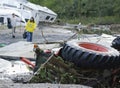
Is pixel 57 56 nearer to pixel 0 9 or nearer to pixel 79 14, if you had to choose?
pixel 0 9

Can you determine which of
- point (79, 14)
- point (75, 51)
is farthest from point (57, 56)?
point (79, 14)

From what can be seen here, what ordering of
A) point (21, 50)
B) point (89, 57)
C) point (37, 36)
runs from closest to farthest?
point (89, 57) → point (21, 50) → point (37, 36)

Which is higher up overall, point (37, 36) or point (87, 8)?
point (37, 36)

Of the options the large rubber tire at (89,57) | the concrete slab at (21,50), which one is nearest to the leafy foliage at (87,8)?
the concrete slab at (21,50)

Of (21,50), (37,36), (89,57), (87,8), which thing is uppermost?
(89,57)

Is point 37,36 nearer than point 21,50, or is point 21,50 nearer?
Result: point 21,50

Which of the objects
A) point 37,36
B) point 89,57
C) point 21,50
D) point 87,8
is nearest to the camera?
point 89,57

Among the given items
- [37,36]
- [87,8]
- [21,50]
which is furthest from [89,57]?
[87,8]

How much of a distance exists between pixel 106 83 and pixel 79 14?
6362 cm

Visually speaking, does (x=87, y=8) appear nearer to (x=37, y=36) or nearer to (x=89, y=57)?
(x=37, y=36)

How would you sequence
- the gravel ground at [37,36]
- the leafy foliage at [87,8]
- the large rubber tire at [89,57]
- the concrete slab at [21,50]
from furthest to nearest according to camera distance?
the leafy foliage at [87,8]
the gravel ground at [37,36]
the concrete slab at [21,50]
the large rubber tire at [89,57]

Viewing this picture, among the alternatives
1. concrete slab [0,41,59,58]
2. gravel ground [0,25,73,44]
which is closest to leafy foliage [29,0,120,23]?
gravel ground [0,25,73,44]

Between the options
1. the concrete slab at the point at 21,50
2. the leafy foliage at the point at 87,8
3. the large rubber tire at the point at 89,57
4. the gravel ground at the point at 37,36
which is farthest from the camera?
the leafy foliage at the point at 87,8

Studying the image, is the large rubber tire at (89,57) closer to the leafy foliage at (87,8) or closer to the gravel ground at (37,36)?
the gravel ground at (37,36)
